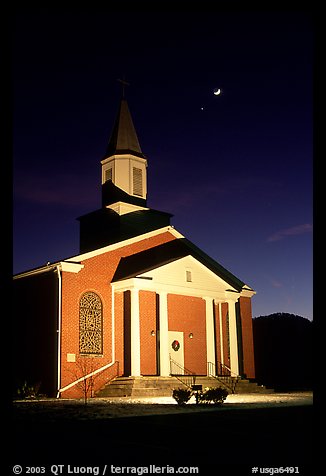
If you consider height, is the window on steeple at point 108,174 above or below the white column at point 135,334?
above

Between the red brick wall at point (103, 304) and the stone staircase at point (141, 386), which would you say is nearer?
the stone staircase at point (141, 386)

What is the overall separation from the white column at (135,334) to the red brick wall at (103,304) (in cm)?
128

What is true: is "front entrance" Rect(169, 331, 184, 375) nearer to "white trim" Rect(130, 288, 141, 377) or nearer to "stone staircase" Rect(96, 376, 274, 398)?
"stone staircase" Rect(96, 376, 274, 398)

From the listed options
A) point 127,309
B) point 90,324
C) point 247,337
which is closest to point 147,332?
point 127,309

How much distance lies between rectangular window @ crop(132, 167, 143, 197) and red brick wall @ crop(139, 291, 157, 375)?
6786 mm

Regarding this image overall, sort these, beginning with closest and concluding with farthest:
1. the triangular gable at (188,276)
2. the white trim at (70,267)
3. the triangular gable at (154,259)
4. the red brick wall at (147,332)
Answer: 1. the white trim at (70,267)
2. the triangular gable at (188,276)
3. the triangular gable at (154,259)
4. the red brick wall at (147,332)

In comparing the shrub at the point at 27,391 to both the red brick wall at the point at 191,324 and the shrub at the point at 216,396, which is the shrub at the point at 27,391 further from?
the shrub at the point at 216,396

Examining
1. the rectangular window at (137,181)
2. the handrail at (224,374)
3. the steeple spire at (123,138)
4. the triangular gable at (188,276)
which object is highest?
the steeple spire at (123,138)

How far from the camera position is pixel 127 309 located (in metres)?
24.6

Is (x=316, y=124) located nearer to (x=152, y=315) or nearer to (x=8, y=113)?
(x=8, y=113)

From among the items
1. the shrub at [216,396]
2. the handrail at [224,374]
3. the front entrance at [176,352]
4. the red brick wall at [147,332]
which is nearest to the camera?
the shrub at [216,396]

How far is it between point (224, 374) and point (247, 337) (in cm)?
305

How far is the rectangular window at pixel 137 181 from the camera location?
97.4 feet

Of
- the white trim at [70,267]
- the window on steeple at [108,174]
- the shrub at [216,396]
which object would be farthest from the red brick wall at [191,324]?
the shrub at [216,396]
